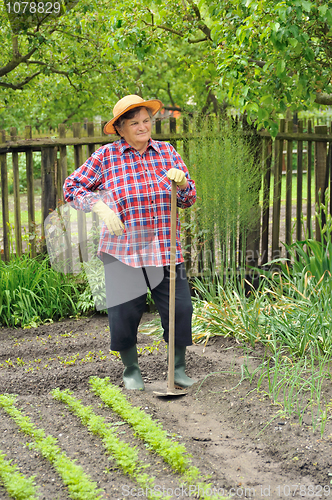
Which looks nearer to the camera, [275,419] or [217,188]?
[275,419]

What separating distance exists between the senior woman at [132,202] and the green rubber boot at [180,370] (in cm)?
18

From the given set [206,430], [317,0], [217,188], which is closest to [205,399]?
[206,430]

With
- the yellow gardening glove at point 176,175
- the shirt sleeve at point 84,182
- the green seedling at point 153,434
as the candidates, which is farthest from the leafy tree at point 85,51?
the green seedling at point 153,434

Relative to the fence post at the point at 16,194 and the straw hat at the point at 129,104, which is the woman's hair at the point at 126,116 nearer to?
the straw hat at the point at 129,104

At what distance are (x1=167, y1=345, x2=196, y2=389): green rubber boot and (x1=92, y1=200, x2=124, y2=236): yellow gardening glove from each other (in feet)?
3.08

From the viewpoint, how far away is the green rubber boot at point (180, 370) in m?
3.20

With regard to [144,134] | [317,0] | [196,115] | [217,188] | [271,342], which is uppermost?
[317,0]

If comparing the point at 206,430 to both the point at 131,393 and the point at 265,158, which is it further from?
the point at 265,158

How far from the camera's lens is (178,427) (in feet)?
8.73

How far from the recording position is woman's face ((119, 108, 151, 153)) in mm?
2922

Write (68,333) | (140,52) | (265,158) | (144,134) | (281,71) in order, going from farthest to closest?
(265,158)
(140,52)
(68,333)
(281,71)
(144,134)

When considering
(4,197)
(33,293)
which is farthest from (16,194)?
(33,293)

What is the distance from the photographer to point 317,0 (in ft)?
10.9

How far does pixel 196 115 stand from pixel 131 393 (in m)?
2.77
